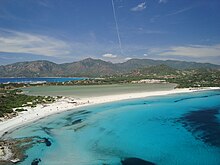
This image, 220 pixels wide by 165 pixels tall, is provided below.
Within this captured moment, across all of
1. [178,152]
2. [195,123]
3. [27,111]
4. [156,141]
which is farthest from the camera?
[27,111]

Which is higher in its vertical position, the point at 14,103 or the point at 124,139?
the point at 14,103

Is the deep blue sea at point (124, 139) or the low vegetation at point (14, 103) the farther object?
the low vegetation at point (14, 103)

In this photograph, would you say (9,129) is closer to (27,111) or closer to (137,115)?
(27,111)

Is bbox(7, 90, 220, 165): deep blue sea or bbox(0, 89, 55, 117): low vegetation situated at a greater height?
bbox(0, 89, 55, 117): low vegetation

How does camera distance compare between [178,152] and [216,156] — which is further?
[178,152]

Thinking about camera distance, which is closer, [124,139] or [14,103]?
[124,139]

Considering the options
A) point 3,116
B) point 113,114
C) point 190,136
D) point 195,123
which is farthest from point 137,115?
point 3,116

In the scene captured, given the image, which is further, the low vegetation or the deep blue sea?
the low vegetation

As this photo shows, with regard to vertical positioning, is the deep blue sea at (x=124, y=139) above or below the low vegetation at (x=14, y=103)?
below
